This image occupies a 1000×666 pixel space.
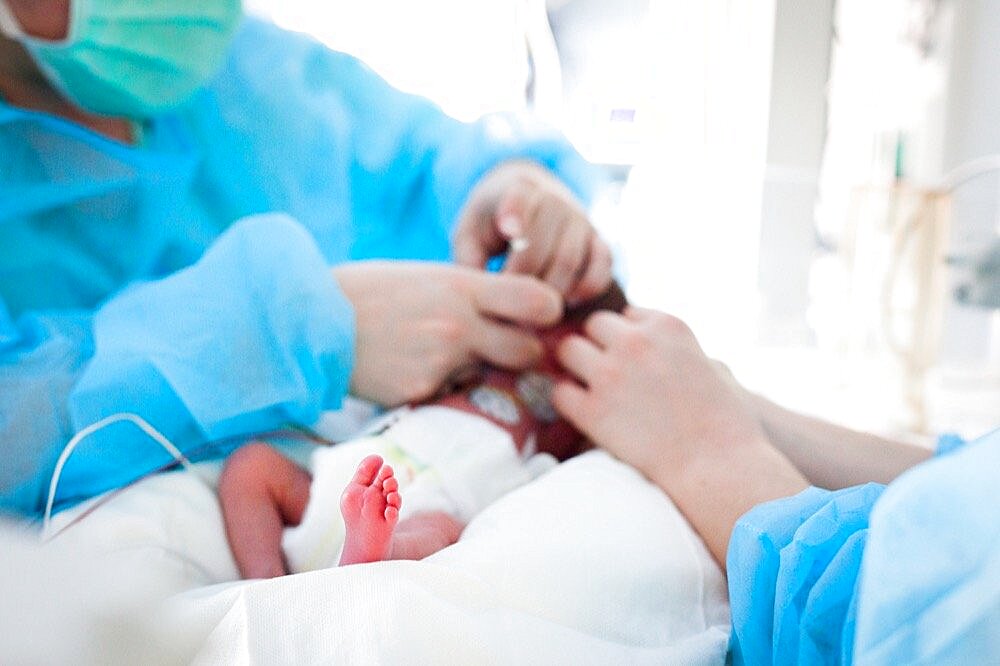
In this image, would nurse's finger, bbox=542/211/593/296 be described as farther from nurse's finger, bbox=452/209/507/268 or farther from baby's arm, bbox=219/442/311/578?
baby's arm, bbox=219/442/311/578

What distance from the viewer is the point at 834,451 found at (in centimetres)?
48

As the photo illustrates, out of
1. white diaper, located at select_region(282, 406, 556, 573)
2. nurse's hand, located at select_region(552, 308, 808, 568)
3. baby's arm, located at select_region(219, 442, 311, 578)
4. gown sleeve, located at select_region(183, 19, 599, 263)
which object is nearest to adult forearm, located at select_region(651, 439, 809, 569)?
nurse's hand, located at select_region(552, 308, 808, 568)

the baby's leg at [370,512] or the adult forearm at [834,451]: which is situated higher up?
the baby's leg at [370,512]

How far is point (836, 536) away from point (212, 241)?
0.52m

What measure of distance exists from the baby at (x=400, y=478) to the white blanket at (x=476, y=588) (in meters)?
0.02

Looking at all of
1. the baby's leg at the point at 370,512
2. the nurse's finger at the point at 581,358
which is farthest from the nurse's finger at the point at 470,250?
the baby's leg at the point at 370,512

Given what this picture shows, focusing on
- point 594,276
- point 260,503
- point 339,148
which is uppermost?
point 339,148

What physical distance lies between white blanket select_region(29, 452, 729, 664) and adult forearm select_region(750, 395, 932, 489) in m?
0.14

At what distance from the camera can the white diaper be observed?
378 millimetres

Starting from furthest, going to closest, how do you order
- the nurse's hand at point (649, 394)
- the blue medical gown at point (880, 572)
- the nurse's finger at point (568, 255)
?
1. the nurse's finger at point (568, 255)
2. the nurse's hand at point (649, 394)
3. the blue medical gown at point (880, 572)

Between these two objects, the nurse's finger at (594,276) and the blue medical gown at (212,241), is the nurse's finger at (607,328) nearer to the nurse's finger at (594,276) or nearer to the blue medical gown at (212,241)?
the nurse's finger at (594,276)

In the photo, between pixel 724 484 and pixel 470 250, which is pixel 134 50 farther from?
pixel 724 484

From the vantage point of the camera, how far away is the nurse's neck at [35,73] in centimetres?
47

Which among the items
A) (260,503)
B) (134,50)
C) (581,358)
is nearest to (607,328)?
(581,358)
